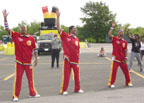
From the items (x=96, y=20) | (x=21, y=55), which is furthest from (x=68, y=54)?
(x=96, y=20)

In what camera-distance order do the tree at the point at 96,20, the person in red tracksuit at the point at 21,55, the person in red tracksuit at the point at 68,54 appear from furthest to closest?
the tree at the point at 96,20 → the person in red tracksuit at the point at 68,54 → the person in red tracksuit at the point at 21,55

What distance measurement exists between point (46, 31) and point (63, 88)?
72.9ft

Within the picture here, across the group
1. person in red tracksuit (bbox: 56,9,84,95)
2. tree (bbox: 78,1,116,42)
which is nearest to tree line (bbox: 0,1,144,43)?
tree (bbox: 78,1,116,42)

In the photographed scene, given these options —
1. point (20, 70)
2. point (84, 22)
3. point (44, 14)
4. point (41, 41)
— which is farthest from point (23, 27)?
point (84, 22)

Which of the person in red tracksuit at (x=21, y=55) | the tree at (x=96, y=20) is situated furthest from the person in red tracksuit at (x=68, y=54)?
the tree at (x=96, y=20)

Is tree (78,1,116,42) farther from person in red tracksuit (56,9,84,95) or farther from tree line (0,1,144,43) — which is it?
person in red tracksuit (56,9,84,95)

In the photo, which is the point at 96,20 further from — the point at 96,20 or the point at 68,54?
the point at 68,54

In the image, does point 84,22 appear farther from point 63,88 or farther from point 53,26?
point 63,88

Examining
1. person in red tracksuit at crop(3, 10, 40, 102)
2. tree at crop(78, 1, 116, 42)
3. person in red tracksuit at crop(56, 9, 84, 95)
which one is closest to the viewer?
person in red tracksuit at crop(3, 10, 40, 102)

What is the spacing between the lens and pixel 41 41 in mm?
24109

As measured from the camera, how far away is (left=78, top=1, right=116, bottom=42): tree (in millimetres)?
72812

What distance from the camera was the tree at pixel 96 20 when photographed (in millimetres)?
72812

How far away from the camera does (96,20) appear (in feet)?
240

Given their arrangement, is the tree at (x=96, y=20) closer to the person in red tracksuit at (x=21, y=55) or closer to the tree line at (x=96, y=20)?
the tree line at (x=96, y=20)
